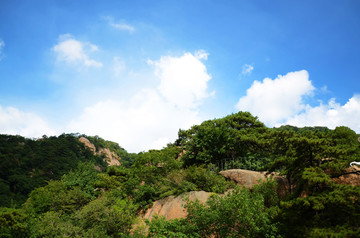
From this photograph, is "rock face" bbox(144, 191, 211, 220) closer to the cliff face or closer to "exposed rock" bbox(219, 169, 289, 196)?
→ the cliff face

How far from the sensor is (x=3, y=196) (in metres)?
53.1

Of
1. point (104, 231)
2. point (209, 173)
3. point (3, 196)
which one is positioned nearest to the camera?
point (104, 231)

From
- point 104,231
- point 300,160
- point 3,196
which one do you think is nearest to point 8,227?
point 104,231

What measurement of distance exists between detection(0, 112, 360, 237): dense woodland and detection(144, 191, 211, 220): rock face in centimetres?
60

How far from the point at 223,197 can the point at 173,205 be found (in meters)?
3.92

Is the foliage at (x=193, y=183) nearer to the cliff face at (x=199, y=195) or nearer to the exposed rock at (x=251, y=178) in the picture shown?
the cliff face at (x=199, y=195)

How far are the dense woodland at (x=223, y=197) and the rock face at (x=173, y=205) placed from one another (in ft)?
1.96

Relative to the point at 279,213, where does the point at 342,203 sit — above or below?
above

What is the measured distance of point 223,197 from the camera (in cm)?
1430

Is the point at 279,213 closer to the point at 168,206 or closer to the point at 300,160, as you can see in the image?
the point at 300,160

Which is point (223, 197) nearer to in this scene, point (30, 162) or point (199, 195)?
point (199, 195)

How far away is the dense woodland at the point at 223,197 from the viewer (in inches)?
342

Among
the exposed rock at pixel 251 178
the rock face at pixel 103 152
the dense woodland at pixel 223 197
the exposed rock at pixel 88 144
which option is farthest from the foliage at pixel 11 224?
the exposed rock at pixel 88 144

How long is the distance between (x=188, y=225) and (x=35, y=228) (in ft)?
46.8
